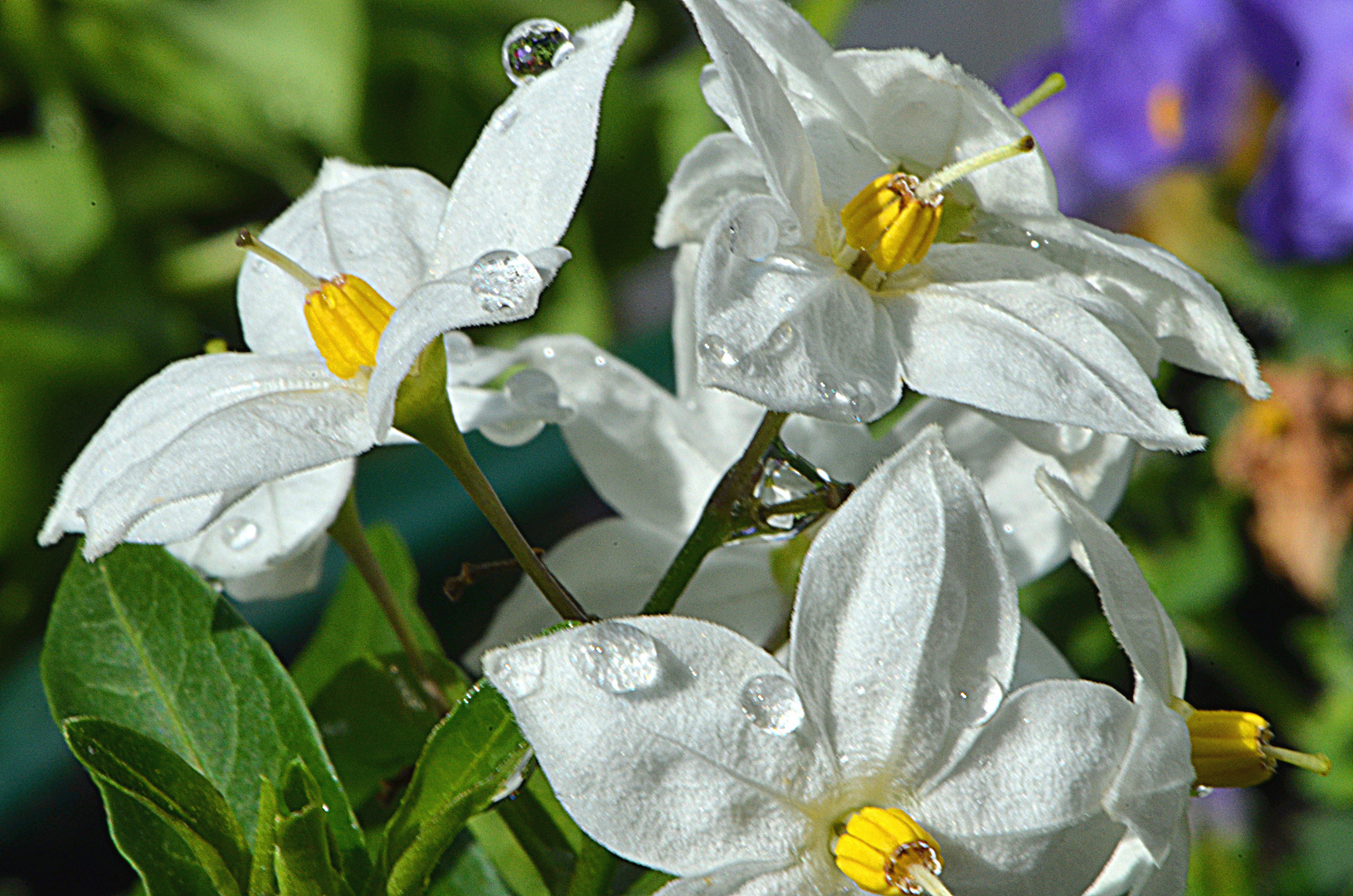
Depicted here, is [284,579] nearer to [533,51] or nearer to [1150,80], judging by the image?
[533,51]

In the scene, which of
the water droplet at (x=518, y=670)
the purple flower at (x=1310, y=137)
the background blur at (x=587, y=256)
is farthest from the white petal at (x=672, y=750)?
the purple flower at (x=1310, y=137)

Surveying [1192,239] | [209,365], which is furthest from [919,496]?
[1192,239]

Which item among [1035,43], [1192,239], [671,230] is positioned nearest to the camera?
[671,230]

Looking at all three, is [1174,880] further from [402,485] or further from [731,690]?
[402,485]

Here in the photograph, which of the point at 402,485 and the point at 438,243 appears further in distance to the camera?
the point at 402,485

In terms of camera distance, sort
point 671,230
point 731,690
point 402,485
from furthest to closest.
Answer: point 402,485 < point 671,230 < point 731,690
